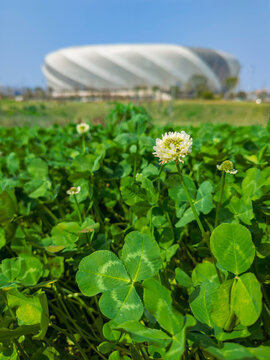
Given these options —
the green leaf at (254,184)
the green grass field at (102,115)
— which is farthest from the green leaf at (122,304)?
the green grass field at (102,115)

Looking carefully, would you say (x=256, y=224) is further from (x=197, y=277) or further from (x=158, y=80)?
(x=158, y=80)

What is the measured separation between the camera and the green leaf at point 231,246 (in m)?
0.41

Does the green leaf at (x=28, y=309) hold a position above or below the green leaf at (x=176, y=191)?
below

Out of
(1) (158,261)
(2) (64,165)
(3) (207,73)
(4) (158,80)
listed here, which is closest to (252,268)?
(1) (158,261)

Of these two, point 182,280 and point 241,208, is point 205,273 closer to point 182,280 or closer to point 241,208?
point 182,280

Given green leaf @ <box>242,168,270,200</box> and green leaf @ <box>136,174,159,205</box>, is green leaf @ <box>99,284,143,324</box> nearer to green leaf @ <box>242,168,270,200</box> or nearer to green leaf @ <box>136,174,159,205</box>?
green leaf @ <box>136,174,159,205</box>

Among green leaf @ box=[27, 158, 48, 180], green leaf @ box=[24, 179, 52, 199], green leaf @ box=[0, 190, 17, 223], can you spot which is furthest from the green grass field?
green leaf @ box=[0, 190, 17, 223]

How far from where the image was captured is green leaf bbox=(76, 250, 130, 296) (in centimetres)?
47

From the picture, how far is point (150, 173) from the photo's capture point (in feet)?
2.42

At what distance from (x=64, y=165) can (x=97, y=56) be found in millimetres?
47186

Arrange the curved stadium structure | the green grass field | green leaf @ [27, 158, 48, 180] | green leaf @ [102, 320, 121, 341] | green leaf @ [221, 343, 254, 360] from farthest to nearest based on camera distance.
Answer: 1. the curved stadium structure
2. the green grass field
3. green leaf @ [27, 158, 48, 180]
4. green leaf @ [102, 320, 121, 341]
5. green leaf @ [221, 343, 254, 360]

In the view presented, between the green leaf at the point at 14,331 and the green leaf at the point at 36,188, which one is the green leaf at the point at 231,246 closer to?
the green leaf at the point at 14,331

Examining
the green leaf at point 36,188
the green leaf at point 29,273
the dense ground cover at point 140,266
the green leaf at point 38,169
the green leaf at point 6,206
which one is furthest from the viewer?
the green leaf at point 38,169

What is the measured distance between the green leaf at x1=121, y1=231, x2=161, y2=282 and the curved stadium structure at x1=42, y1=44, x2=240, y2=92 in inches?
1724
